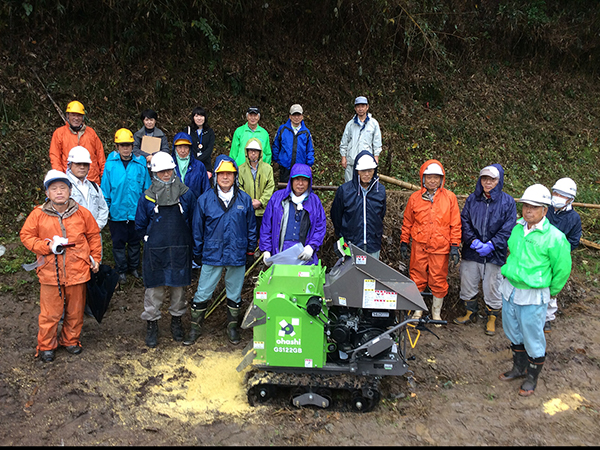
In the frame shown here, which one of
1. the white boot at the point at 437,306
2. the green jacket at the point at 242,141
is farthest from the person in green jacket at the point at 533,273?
the green jacket at the point at 242,141

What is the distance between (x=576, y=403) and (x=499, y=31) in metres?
11.7

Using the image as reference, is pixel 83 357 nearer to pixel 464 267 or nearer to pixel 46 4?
pixel 464 267

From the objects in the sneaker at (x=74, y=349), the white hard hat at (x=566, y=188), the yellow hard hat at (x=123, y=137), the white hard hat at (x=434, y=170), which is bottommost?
the sneaker at (x=74, y=349)

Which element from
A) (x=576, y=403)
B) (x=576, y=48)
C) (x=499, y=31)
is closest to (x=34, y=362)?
(x=576, y=403)

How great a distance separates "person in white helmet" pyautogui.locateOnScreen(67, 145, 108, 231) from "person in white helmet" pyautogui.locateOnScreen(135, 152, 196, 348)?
2.48ft

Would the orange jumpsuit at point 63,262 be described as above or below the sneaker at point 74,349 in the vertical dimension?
above

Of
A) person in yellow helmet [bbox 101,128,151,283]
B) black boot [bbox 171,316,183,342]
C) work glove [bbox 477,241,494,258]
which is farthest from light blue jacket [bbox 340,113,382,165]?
black boot [bbox 171,316,183,342]

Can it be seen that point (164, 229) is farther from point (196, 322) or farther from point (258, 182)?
point (258, 182)

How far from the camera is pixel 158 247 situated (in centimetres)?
530

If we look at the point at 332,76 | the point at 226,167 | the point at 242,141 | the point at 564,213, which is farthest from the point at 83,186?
the point at 332,76

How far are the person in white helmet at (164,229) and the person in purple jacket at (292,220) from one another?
3.08 ft

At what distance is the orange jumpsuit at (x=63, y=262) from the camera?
490cm

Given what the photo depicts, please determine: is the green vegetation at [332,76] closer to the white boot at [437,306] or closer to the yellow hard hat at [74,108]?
the yellow hard hat at [74,108]

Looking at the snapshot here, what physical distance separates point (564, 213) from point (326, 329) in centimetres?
379
